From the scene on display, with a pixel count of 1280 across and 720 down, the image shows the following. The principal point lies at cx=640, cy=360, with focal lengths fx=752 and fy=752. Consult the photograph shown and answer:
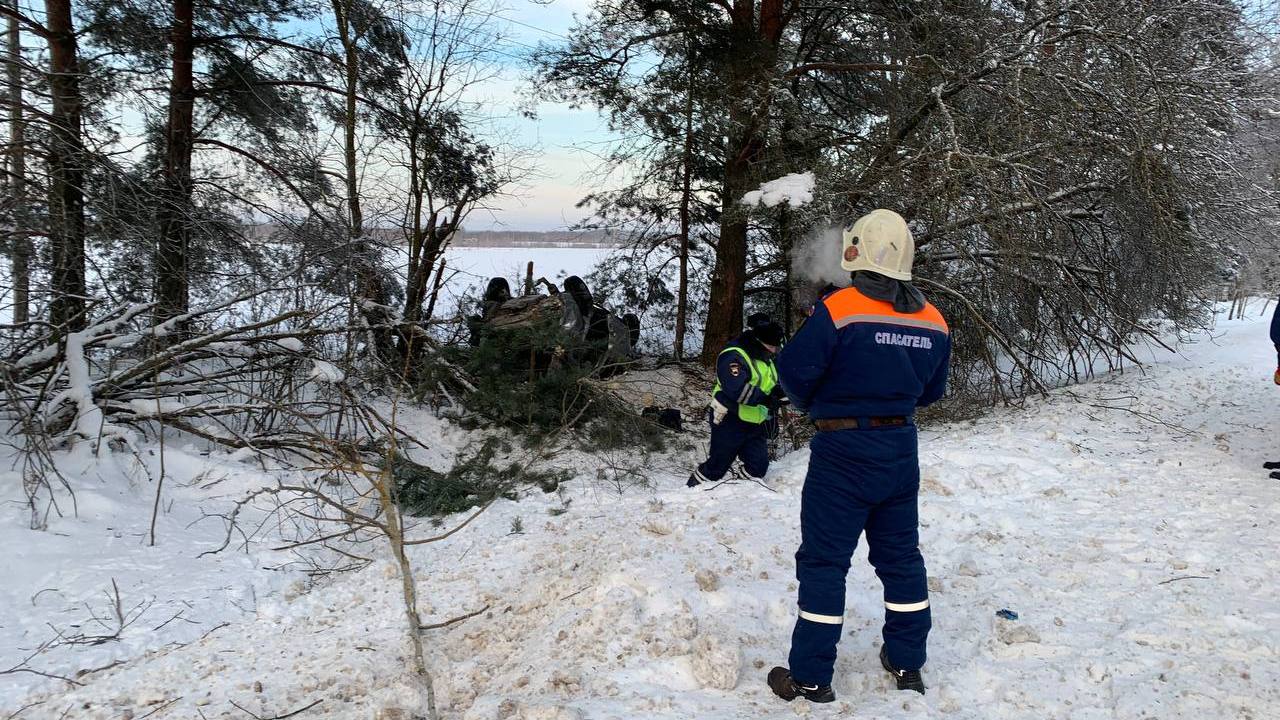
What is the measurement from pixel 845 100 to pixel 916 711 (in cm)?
967

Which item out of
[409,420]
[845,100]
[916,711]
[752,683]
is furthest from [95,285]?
[845,100]

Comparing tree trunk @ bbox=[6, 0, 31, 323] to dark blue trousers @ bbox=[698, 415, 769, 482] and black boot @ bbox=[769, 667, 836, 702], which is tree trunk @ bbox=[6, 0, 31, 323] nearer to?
dark blue trousers @ bbox=[698, 415, 769, 482]

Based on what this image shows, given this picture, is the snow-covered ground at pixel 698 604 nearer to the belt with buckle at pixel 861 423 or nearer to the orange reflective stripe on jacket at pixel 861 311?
the belt with buckle at pixel 861 423

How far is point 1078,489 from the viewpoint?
18.2ft

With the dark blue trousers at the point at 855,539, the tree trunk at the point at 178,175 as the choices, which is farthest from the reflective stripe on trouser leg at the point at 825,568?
the tree trunk at the point at 178,175

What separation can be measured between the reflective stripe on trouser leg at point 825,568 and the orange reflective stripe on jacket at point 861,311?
1.80 feet

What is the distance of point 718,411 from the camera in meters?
6.22

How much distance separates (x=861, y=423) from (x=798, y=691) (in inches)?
42.5

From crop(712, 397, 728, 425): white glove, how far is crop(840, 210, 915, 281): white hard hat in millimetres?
3232

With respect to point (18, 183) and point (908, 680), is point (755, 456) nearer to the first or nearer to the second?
point (908, 680)

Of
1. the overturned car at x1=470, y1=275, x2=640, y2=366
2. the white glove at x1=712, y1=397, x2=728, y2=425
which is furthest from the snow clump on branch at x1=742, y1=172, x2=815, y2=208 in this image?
the white glove at x1=712, y1=397, x2=728, y2=425

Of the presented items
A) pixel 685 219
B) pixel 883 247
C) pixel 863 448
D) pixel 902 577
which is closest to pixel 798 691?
pixel 902 577

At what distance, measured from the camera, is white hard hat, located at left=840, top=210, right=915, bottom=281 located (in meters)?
2.99

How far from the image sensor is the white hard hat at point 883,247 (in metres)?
2.99
